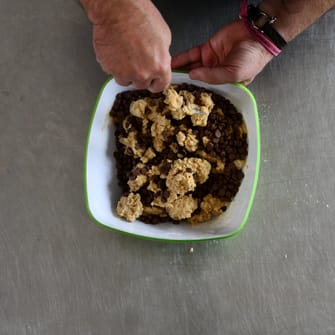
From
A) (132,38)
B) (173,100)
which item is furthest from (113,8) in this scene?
(173,100)

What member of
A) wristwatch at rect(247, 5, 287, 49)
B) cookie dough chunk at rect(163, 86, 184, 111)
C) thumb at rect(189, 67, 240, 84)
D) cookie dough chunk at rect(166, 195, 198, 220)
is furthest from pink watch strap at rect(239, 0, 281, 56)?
cookie dough chunk at rect(166, 195, 198, 220)

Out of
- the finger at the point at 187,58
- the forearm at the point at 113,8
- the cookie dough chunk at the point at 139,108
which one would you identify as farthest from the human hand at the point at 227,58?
the forearm at the point at 113,8

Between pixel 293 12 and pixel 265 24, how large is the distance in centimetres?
6

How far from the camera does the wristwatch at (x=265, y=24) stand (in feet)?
2.81

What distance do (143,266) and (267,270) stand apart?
0.29m

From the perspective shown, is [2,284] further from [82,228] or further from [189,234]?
[189,234]

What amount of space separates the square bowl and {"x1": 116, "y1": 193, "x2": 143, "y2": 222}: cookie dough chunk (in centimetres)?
2

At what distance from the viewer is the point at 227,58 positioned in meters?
0.86

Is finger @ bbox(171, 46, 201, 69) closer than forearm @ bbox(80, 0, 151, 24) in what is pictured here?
No

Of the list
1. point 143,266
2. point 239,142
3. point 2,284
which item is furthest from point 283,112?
point 2,284

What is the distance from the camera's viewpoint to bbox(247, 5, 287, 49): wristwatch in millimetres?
855

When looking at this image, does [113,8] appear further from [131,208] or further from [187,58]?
[131,208]

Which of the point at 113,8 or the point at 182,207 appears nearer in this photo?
the point at 113,8

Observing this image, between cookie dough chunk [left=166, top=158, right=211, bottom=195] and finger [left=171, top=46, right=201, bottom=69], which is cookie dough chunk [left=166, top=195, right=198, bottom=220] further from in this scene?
finger [left=171, top=46, right=201, bottom=69]
